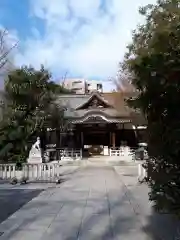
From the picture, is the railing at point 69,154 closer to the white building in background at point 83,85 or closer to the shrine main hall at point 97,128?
the shrine main hall at point 97,128

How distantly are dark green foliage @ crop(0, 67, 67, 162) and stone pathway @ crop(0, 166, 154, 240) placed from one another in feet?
54.0

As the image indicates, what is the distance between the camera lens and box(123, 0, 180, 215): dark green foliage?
4.38 meters

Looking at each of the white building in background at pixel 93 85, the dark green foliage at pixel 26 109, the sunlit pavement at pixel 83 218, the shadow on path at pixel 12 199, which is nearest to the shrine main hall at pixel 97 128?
the dark green foliage at pixel 26 109

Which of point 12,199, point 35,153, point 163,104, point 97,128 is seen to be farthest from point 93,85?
point 163,104

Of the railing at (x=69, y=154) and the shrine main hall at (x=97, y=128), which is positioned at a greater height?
the shrine main hall at (x=97, y=128)

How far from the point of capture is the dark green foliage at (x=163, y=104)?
438 cm

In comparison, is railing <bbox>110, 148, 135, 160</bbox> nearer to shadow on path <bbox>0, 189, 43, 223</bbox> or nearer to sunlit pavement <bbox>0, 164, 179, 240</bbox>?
shadow on path <bbox>0, 189, 43, 223</bbox>

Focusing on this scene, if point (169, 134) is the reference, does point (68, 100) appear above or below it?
above

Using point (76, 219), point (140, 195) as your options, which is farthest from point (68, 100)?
point (76, 219)

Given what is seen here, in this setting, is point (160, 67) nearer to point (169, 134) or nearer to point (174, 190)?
point (169, 134)

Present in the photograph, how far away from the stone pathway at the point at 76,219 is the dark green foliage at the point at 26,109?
1645cm

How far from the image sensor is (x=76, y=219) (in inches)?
312

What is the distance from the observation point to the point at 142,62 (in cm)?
469

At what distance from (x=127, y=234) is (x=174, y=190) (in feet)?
8.43
